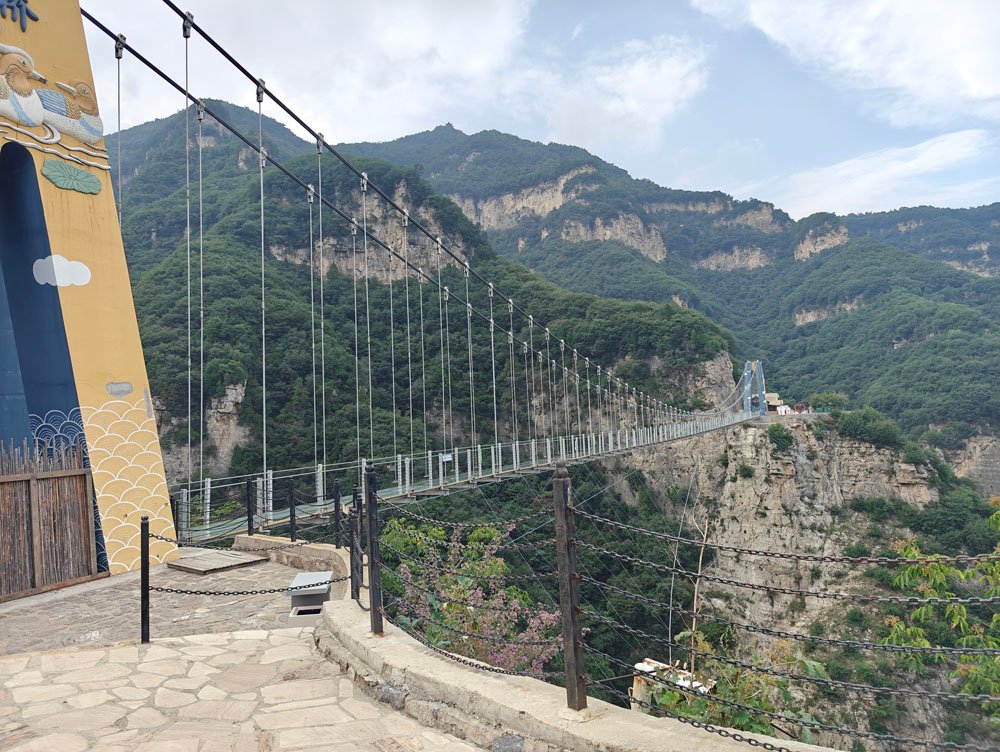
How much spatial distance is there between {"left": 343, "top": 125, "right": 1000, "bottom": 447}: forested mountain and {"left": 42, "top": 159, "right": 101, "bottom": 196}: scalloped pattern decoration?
1347 inches

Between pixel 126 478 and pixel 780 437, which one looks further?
pixel 780 437

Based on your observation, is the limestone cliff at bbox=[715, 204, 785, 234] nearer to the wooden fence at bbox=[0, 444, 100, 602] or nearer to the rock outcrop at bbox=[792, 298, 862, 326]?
the rock outcrop at bbox=[792, 298, 862, 326]

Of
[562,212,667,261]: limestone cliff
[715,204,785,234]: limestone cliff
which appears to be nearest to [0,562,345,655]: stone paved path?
[562,212,667,261]: limestone cliff

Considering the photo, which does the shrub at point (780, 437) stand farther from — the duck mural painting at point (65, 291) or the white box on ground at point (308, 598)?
the white box on ground at point (308, 598)

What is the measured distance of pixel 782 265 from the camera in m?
64.3

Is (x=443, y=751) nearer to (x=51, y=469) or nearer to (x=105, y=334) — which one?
(x=51, y=469)

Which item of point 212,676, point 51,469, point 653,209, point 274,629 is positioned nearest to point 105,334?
point 51,469

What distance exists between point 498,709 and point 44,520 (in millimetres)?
4098

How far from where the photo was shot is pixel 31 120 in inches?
184

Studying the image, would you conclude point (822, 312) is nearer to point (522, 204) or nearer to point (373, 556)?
point (522, 204)

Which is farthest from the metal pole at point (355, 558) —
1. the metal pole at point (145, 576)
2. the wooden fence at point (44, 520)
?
the wooden fence at point (44, 520)

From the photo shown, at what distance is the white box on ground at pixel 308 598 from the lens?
3.06 meters

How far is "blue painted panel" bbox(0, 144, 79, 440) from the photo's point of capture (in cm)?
460

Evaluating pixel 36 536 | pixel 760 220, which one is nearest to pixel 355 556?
pixel 36 536
